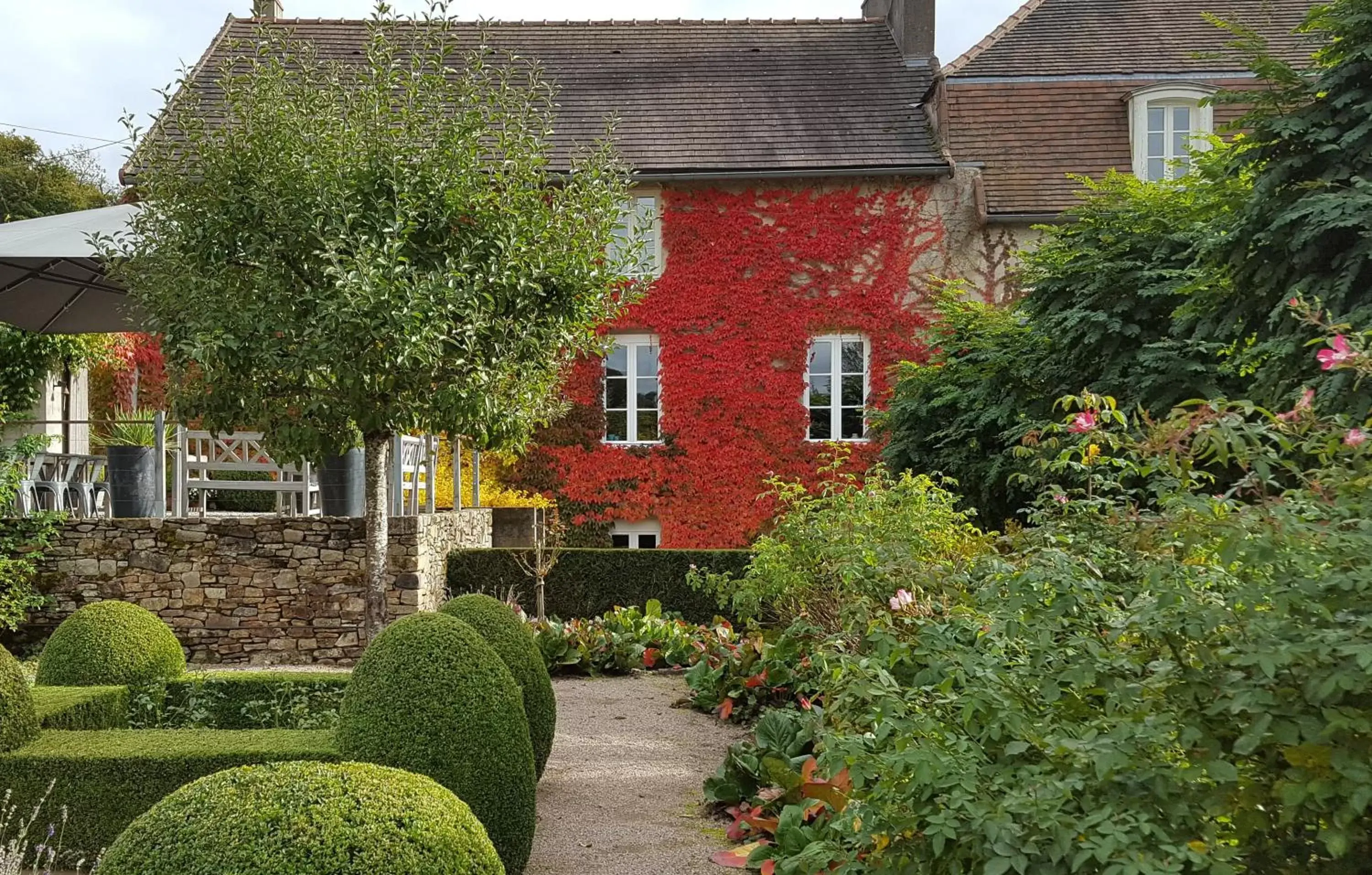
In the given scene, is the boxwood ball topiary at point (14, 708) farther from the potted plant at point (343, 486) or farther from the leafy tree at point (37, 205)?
the leafy tree at point (37, 205)

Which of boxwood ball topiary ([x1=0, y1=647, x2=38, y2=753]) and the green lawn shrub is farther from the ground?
boxwood ball topiary ([x1=0, y1=647, x2=38, y2=753])

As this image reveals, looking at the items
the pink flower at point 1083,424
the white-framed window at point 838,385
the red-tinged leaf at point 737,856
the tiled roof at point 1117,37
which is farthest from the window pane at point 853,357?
the pink flower at point 1083,424

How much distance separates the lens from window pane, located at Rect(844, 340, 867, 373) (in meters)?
15.7

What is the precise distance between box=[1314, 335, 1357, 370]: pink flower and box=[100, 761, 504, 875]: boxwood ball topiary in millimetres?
2521

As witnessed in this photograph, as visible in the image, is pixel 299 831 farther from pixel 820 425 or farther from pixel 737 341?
pixel 820 425

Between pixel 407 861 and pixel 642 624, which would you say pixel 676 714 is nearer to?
pixel 642 624

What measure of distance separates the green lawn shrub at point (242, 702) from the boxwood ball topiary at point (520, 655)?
0.97 meters

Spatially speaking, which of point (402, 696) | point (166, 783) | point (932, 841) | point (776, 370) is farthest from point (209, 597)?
point (932, 841)

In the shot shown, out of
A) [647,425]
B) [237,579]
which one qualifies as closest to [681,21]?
[647,425]

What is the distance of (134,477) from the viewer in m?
10.4

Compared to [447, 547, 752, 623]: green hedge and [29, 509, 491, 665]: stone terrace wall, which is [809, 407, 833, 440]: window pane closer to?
[447, 547, 752, 623]: green hedge

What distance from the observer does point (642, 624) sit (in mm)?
10742

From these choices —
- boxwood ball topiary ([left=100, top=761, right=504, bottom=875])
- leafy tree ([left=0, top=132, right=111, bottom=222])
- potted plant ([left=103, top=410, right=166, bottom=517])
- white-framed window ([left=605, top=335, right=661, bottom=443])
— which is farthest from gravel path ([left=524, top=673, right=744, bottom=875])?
leafy tree ([left=0, top=132, right=111, bottom=222])

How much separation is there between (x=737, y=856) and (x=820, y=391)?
11.4 m
